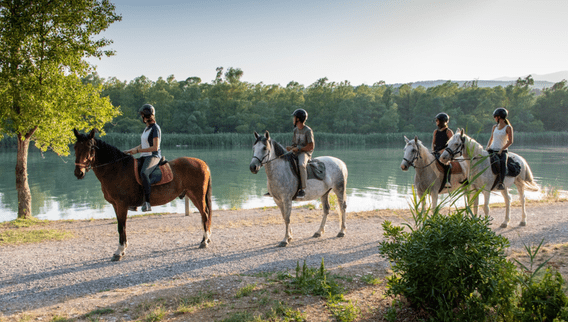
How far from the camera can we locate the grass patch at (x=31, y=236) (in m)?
7.33

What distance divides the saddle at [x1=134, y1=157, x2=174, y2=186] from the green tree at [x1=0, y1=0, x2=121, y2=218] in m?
4.81

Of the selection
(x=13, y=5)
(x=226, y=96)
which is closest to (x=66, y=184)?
(x=13, y=5)

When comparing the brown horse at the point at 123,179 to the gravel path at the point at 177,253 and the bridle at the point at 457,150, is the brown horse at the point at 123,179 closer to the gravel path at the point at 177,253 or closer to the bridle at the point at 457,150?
the gravel path at the point at 177,253

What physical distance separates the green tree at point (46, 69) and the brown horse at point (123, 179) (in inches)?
178

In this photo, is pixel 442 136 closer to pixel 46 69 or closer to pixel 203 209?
pixel 203 209

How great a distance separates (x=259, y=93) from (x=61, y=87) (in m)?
86.2

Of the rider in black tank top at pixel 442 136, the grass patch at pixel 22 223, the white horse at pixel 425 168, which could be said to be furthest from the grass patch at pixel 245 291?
the grass patch at pixel 22 223

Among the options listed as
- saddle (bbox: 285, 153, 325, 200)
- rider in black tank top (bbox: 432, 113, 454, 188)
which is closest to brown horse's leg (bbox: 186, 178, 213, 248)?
saddle (bbox: 285, 153, 325, 200)

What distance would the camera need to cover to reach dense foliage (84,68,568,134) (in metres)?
76.0

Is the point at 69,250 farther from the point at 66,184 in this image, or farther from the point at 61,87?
the point at 66,184

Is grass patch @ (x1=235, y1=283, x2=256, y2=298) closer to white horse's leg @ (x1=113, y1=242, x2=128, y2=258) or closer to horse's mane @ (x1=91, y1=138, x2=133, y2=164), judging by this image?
white horse's leg @ (x1=113, y1=242, x2=128, y2=258)

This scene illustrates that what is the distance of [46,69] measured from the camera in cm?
957

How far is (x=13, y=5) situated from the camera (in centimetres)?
907

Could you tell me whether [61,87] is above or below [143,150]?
above
